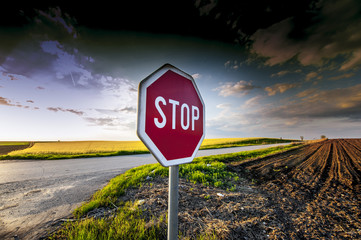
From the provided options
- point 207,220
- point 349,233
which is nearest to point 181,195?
point 207,220

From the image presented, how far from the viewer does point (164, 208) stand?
2.63 metres

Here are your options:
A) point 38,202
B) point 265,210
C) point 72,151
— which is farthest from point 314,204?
point 72,151

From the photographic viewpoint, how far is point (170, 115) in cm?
110

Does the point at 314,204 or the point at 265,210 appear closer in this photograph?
the point at 265,210

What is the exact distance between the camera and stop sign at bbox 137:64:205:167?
0.93 m

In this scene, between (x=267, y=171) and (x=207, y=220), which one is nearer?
(x=207, y=220)

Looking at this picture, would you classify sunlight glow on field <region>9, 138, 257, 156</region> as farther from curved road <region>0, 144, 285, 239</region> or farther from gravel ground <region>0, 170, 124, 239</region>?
gravel ground <region>0, 170, 124, 239</region>

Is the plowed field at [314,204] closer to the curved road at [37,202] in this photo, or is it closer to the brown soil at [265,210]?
the brown soil at [265,210]

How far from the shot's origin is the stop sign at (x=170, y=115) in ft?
3.05

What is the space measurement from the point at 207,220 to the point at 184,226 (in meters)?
0.41

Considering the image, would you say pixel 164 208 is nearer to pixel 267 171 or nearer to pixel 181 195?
pixel 181 195

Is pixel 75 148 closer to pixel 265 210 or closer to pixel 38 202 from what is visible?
pixel 38 202

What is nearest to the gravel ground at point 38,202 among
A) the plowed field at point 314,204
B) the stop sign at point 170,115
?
the stop sign at point 170,115

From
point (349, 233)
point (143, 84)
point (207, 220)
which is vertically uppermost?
point (143, 84)
